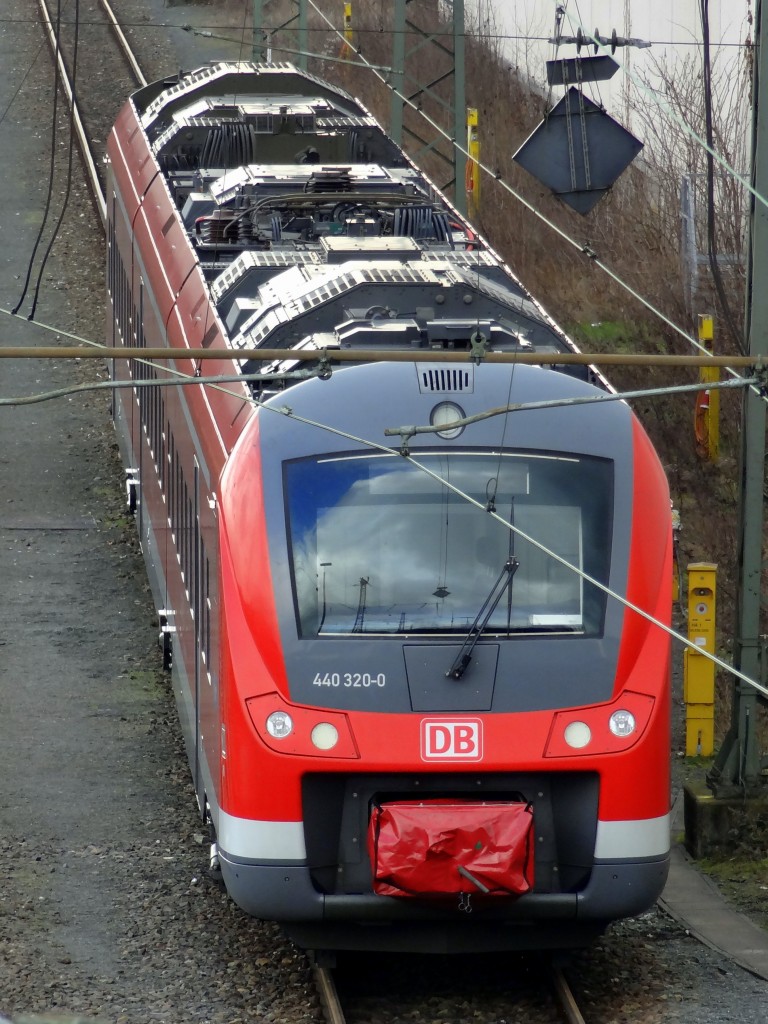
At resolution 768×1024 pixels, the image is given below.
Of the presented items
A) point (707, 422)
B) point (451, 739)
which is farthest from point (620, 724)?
point (707, 422)

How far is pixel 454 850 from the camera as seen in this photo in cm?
793

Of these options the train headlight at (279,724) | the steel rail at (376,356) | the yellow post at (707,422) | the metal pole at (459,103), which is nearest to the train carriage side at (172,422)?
the steel rail at (376,356)

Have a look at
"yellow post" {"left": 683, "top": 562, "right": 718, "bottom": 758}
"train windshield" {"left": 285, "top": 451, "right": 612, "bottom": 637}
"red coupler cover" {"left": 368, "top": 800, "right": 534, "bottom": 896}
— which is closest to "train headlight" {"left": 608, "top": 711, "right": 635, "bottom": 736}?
"train windshield" {"left": 285, "top": 451, "right": 612, "bottom": 637}

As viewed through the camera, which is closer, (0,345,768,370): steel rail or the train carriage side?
(0,345,768,370): steel rail

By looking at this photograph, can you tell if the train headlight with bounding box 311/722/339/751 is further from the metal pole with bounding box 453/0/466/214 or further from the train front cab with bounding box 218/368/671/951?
the metal pole with bounding box 453/0/466/214

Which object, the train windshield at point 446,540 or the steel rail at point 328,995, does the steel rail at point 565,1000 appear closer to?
the steel rail at point 328,995

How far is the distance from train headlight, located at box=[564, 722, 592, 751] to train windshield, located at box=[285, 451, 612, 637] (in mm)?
430

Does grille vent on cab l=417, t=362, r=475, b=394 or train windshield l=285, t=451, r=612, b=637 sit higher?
grille vent on cab l=417, t=362, r=475, b=394

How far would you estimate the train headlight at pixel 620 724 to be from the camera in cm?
819

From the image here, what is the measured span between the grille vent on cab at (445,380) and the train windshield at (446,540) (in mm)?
319

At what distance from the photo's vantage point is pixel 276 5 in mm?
39062

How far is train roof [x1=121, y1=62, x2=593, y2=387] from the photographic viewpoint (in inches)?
380

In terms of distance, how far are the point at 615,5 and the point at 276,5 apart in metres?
16.0

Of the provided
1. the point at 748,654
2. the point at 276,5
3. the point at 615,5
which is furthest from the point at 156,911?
the point at 276,5
